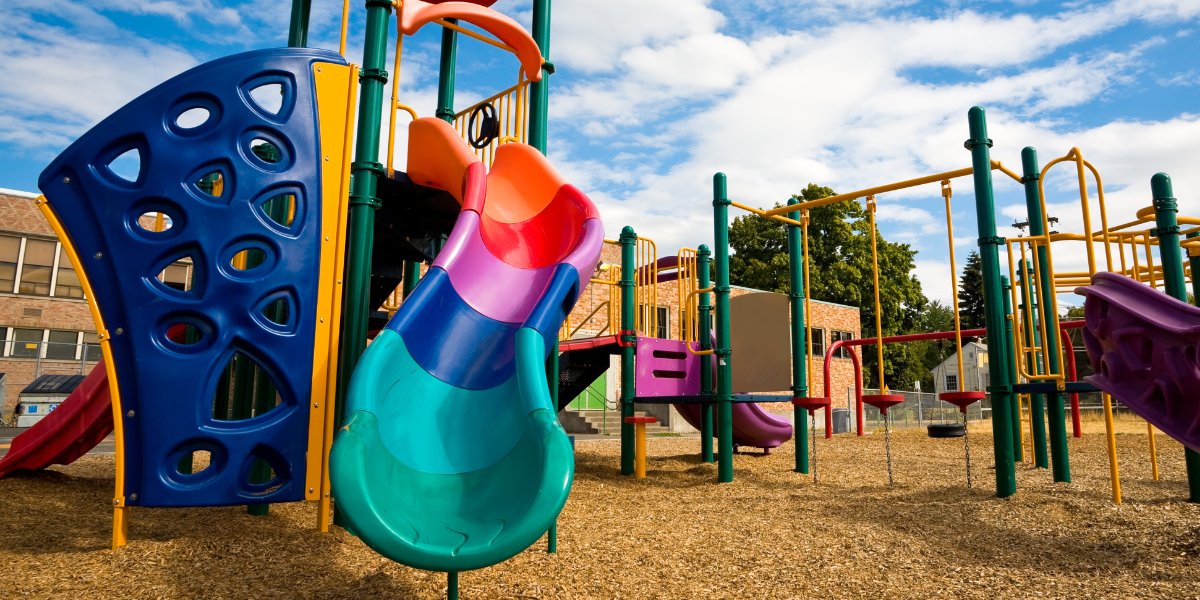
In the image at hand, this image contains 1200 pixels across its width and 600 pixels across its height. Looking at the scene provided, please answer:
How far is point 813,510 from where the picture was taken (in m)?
5.41

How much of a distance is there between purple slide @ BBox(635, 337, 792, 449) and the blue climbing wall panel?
16.5 feet

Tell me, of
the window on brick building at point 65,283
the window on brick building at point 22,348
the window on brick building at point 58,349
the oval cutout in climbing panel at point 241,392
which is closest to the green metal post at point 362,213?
the oval cutout in climbing panel at point 241,392

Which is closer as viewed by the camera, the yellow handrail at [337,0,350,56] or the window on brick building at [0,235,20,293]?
the yellow handrail at [337,0,350,56]

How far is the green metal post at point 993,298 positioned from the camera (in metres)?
5.49

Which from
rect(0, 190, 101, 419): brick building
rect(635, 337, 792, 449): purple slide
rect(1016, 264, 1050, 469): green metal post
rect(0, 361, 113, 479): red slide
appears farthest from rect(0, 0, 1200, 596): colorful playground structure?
rect(0, 190, 101, 419): brick building

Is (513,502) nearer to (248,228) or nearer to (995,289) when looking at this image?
(248,228)

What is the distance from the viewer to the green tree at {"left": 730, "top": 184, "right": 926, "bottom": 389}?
108ft

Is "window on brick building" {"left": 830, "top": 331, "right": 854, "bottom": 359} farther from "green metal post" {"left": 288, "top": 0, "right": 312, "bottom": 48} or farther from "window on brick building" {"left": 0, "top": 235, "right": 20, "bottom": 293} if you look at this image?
"window on brick building" {"left": 0, "top": 235, "right": 20, "bottom": 293}

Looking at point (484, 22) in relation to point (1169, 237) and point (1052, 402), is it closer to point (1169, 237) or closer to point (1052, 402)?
point (1169, 237)

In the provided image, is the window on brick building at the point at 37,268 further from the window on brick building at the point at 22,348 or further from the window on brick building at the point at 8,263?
the window on brick building at the point at 22,348

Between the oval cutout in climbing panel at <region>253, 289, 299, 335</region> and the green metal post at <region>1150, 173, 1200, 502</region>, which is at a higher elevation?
the green metal post at <region>1150, 173, 1200, 502</region>

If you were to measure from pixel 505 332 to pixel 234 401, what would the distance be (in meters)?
2.36

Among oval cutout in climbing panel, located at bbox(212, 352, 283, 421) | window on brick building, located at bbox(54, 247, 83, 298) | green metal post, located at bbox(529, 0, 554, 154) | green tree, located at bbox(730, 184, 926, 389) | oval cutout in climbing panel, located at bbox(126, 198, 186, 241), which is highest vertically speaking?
green tree, located at bbox(730, 184, 926, 389)

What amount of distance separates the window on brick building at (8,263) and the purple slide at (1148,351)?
25534 mm
